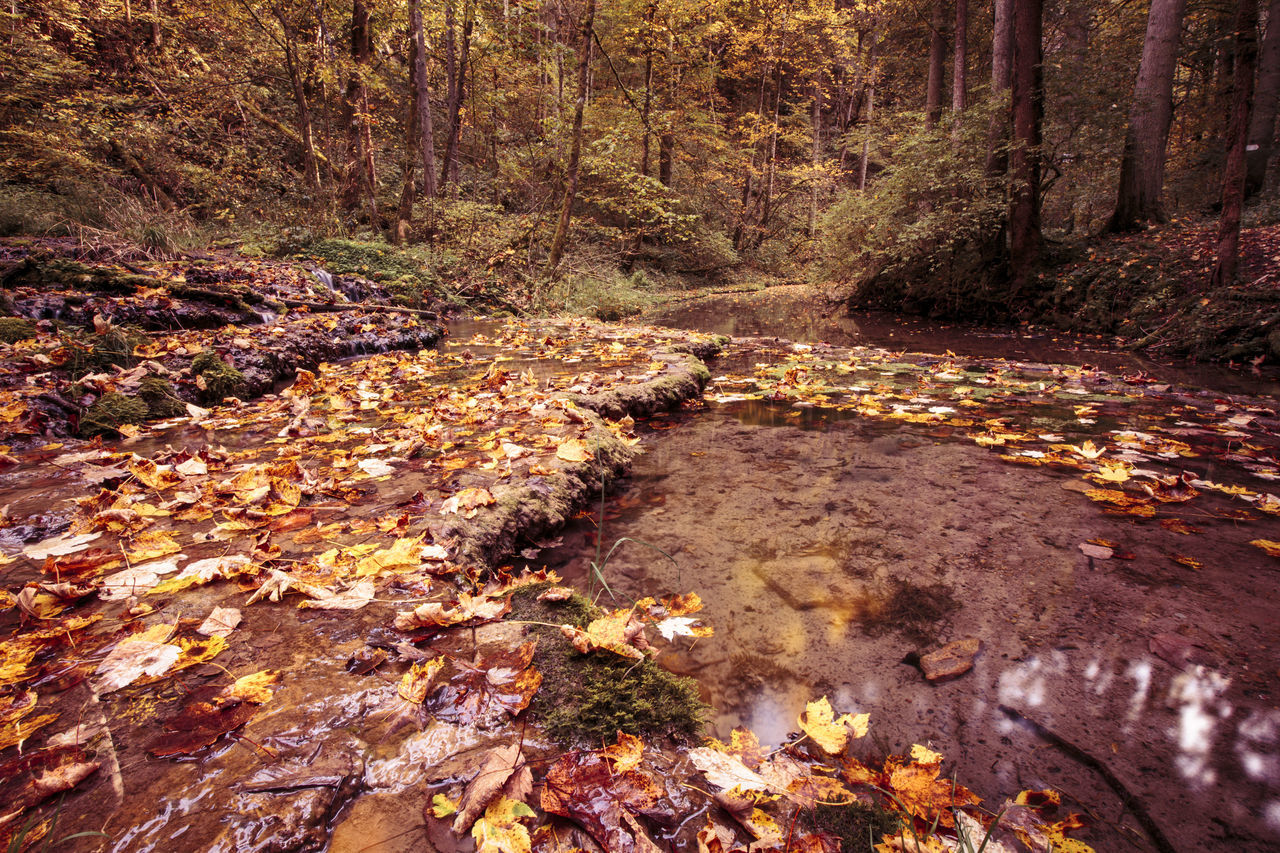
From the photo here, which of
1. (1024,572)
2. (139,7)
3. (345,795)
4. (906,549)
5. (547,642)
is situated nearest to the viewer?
(345,795)

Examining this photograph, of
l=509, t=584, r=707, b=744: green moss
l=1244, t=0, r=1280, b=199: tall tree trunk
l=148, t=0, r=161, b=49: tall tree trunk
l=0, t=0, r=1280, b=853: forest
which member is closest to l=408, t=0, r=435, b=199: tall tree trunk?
l=0, t=0, r=1280, b=853: forest

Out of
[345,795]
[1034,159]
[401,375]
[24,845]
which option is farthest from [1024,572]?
[1034,159]

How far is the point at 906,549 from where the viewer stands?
1.98m

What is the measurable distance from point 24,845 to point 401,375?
3999 millimetres

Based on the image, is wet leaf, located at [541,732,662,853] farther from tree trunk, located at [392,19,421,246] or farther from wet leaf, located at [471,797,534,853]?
tree trunk, located at [392,19,421,246]

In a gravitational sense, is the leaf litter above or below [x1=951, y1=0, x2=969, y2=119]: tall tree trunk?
below

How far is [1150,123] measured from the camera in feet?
26.2

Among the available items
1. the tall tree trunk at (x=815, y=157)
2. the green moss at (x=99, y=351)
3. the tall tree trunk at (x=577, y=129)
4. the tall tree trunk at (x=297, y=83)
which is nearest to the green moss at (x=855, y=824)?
the green moss at (x=99, y=351)

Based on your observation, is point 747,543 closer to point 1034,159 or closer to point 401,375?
point 401,375

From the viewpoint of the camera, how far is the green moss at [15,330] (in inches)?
148

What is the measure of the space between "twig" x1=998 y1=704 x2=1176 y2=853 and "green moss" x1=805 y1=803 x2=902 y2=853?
0.50 meters

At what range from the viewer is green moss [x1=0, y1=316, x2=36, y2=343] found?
3747 mm

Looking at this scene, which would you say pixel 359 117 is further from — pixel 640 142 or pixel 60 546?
pixel 60 546

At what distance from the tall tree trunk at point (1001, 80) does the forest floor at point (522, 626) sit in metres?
6.42
